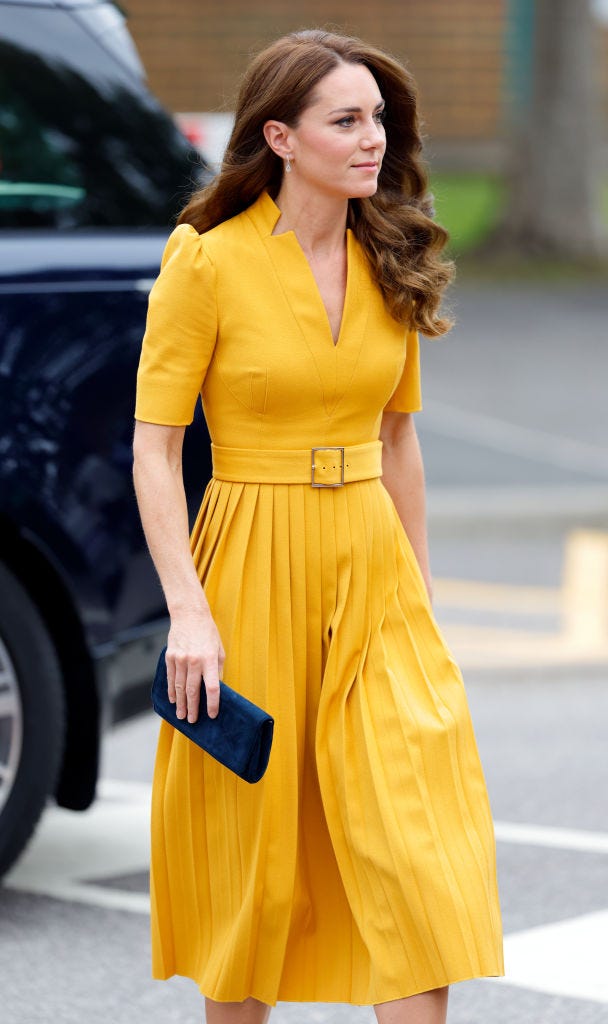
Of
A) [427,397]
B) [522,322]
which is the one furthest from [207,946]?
[522,322]

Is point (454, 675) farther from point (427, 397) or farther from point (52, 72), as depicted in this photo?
point (427, 397)

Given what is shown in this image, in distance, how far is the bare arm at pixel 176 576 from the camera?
321 cm

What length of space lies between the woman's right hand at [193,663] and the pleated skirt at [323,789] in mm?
115

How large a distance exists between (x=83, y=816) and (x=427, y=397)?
31.6 ft

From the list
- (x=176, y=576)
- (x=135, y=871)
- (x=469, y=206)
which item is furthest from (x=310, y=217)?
(x=469, y=206)

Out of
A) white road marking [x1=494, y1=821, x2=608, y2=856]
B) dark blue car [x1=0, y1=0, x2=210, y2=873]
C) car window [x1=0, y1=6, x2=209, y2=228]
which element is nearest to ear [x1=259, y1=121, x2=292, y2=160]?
dark blue car [x1=0, y1=0, x2=210, y2=873]

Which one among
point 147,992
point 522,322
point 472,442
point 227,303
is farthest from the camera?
point 522,322

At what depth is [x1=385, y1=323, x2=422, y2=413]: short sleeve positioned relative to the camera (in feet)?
11.8

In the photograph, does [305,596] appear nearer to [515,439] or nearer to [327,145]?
[327,145]

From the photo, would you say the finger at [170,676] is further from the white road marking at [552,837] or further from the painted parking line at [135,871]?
the white road marking at [552,837]

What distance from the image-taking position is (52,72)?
4.84 metres

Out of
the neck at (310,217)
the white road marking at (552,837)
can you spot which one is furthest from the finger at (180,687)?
the white road marking at (552,837)

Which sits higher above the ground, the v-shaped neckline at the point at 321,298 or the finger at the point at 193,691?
the v-shaped neckline at the point at 321,298

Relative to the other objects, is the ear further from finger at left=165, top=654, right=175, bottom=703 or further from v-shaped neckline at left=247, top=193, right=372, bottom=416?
finger at left=165, top=654, right=175, bottom=703
